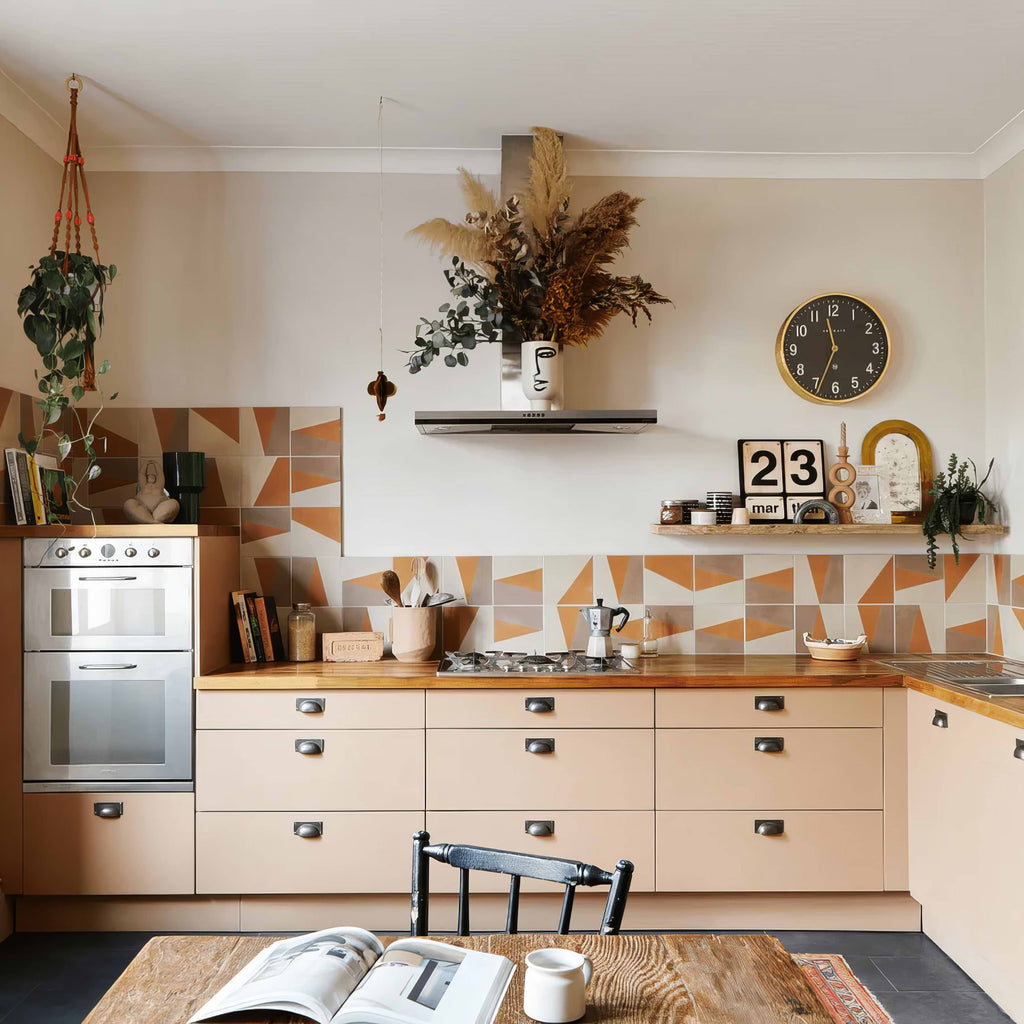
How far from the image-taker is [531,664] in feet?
10.3

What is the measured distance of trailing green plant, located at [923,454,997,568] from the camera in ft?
11.1

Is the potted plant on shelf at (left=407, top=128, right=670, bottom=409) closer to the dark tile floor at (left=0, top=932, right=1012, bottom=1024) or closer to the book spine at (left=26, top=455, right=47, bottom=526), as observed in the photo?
the book spine at (left=26, top=455, right=47, bottom=526)

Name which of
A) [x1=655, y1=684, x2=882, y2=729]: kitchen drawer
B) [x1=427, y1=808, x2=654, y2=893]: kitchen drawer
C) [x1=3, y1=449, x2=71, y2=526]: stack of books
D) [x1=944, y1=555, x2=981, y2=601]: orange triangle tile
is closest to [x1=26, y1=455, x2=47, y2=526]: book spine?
[x1=3, y1=449, x2=71, y2=526]: stack of books

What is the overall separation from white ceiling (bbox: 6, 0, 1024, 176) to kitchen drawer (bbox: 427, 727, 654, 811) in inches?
84.9

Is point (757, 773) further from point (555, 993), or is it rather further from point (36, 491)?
point (36, 491)

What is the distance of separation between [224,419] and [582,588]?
1548 mm

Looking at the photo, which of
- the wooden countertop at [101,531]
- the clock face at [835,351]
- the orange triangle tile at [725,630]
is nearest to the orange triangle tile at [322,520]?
the wooden countertop at [101,531]

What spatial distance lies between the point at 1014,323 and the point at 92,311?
3.28 meters

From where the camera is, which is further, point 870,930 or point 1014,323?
point 1014,323

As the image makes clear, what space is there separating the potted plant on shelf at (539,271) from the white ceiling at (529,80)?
1.00 feet

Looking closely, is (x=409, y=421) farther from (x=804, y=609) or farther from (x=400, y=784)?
(x=804, y=609)

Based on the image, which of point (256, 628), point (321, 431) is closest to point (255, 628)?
point (256, 628)

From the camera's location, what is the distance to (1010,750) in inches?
94.6

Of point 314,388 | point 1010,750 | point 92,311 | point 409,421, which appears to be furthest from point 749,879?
point 92,311
